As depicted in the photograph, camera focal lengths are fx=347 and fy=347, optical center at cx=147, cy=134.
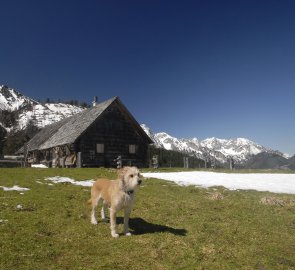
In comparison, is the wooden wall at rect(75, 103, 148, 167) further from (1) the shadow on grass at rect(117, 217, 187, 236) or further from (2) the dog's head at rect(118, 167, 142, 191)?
(2) the dog's head at rect(118, 167, 142, 191)

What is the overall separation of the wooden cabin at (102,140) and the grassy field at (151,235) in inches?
1055

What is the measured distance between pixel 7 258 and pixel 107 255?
7.85 feet

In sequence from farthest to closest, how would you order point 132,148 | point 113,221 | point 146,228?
point 132,148, point 146,228, point 113,221

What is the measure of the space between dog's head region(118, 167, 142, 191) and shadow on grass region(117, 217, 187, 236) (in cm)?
175

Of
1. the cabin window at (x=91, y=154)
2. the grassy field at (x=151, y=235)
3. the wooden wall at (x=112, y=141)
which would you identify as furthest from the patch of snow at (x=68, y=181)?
the cabin window at (x=91, y=154)

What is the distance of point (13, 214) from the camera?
1203 centimetres

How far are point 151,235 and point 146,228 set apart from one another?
99cm

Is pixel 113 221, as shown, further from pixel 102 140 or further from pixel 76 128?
pixel 76 128

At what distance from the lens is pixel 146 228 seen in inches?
456

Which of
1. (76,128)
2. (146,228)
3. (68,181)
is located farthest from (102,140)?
(146,228)

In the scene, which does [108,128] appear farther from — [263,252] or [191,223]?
[263,252]

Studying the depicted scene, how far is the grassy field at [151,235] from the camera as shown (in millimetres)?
8656

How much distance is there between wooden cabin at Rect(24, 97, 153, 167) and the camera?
4356 cm

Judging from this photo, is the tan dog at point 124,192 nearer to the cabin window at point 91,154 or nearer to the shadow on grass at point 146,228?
the shadow on grass at point 146,228
